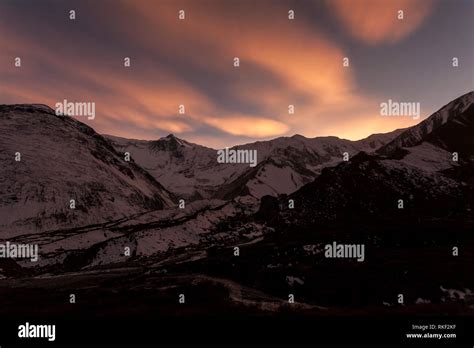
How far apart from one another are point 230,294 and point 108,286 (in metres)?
23.4

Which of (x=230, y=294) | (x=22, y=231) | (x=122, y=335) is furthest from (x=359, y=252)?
(x=22, y=231)

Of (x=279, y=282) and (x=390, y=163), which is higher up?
(x=390, y=163)

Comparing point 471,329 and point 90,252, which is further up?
point 471,329

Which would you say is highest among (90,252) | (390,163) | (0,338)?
(390,163)

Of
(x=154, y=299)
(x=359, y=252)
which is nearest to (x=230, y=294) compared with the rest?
(x=154, y=299)

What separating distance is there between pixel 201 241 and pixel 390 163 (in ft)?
245

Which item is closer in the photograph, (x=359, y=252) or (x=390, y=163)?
(x=359, y=252)

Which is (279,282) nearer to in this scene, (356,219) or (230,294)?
(230,294)

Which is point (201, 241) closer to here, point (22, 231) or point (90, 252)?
point (90, 252)

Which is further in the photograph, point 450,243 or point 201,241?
point 201,241

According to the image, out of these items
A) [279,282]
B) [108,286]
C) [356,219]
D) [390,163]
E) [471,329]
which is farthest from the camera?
[390,163]

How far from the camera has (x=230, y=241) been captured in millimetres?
125250

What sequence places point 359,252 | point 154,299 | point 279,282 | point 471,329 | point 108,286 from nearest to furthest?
point 471,329 → point 154,299 → point 279,282 → point 108,286 → point 359,252

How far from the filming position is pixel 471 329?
2447cm
